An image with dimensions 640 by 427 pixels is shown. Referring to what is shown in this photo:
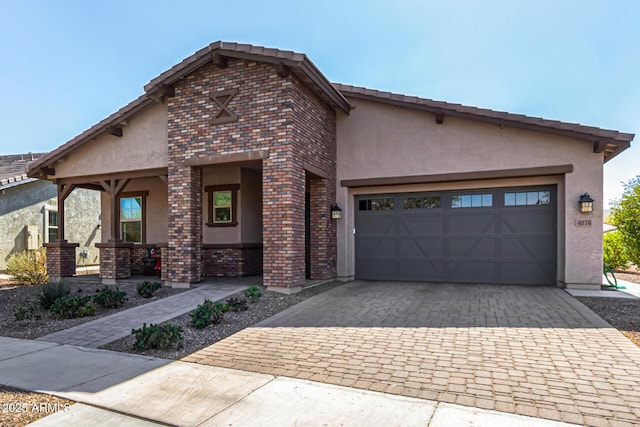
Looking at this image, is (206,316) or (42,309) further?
(42,309)

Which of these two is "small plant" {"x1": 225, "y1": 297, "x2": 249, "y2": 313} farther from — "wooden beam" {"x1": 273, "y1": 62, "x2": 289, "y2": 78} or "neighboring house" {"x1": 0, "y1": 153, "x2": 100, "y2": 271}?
"neighboring house" {"x1": 0, "y1": 153, "x2": 100, "y2": 271}

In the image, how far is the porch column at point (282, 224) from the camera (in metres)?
8.77

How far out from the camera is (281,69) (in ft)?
28.2

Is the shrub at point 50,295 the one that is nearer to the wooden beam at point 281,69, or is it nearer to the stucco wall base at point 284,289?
the stucco wall base at point 284,289

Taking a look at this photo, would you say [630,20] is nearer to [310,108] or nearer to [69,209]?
[310,108]

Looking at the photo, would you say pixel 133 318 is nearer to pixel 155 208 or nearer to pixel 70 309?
pixel 70 309

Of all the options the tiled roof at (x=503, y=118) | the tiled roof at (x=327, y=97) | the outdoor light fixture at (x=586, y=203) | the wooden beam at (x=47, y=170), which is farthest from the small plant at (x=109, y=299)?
the outdoor light fixture at (x=586, y=203)

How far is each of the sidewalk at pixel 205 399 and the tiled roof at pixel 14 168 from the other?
13928 millimetres

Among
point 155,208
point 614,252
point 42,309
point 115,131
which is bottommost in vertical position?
point 42,309

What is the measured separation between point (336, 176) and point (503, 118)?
15.5ft

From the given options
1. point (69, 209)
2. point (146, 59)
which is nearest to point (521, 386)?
point (146, 59)

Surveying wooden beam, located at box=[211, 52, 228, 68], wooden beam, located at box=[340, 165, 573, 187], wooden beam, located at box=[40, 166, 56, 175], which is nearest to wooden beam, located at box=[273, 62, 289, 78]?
wooden beam, located at box=[211, 52, 228, 68]

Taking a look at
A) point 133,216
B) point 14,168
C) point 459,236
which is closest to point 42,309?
point 133,216

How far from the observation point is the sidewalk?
3.30m
